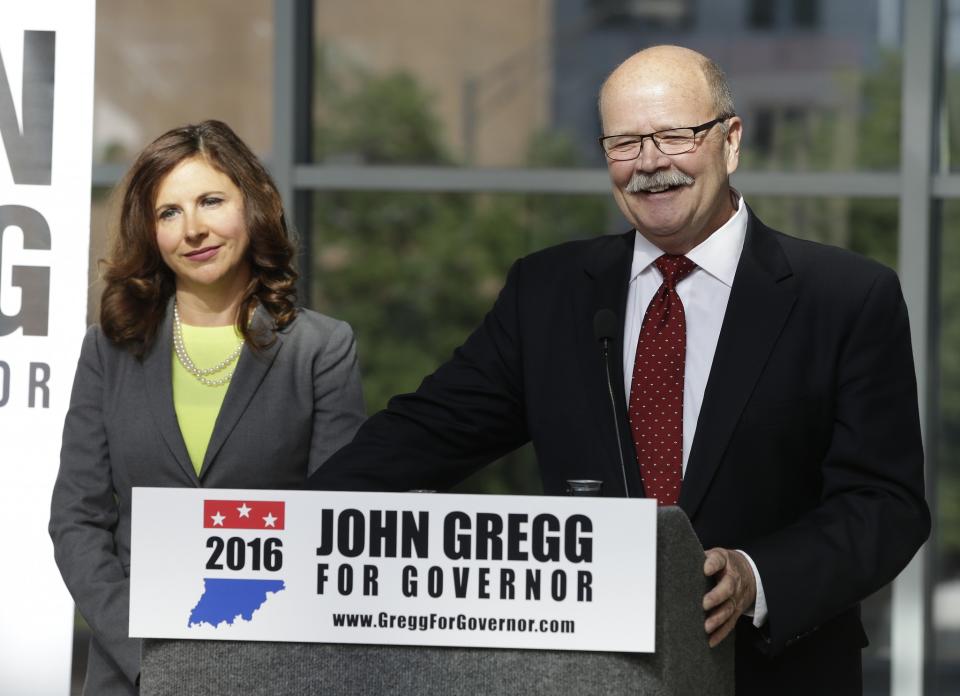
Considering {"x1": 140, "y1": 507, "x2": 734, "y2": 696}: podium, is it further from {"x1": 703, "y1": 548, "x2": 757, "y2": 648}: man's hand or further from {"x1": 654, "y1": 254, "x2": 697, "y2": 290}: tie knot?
{"x1": 654, "y1": 254, "x2": 697, "y2": 290}: tie knot

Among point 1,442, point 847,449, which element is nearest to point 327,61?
point 1,442

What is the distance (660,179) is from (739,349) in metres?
0.29

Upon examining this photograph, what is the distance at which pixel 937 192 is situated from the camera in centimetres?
484

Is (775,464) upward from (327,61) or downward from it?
downward

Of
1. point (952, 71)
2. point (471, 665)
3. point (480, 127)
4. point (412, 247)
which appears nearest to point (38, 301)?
point (471, 665)

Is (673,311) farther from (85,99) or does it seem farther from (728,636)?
(85,99)

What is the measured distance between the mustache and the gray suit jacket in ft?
2.24

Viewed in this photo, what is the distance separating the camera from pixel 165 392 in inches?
98.3

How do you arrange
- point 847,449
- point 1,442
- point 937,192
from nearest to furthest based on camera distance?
point 847,449, point 1,442, point 937,192

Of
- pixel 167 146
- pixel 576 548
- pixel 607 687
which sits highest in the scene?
pixel 167 146

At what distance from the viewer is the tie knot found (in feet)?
7.43

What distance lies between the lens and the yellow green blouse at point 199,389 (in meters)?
2.49

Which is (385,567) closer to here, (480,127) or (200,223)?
(200,223)

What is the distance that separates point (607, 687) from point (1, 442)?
6.21 ft
